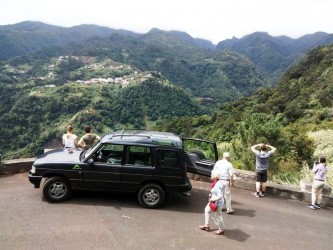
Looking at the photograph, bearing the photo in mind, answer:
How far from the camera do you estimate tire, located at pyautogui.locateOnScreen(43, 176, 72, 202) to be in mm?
9000

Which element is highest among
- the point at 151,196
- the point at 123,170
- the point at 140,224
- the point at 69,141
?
the point at 69,141

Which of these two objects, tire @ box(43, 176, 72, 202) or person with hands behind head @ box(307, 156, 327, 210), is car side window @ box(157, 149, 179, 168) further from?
person with hands behind head @ box(307, 156, 327, 210)

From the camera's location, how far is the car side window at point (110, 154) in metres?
9.22

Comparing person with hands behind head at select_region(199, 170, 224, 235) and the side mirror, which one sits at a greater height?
the side mirror

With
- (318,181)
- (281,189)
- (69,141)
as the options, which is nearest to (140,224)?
(69,141)

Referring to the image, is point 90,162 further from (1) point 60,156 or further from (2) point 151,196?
(2) point 151,196

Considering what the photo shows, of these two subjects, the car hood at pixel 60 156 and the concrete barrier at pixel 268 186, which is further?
the concrete barrier at pixel 268 186

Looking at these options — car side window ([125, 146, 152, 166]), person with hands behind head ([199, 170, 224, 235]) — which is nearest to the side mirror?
car side window ([125, 146, 152, 166])

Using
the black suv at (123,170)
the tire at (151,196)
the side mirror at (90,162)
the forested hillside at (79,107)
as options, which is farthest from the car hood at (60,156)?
the forested hillside at (79,107)

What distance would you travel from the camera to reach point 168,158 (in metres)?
9.23

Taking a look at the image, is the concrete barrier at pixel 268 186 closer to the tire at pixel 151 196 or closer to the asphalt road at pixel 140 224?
the asphalt road at pixel 140 224

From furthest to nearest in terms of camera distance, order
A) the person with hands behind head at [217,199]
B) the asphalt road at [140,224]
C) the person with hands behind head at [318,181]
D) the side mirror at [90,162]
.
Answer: the person with hands behind head at [318,181], the side mirror at [90,162], the person with hands behind head at [217,199], the asphalt road at [140,224]

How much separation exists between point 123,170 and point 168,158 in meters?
1.18

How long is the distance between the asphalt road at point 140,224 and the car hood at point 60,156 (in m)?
0.99
